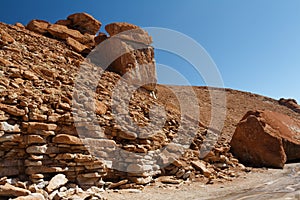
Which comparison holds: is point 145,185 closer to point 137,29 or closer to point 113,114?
point 113,114

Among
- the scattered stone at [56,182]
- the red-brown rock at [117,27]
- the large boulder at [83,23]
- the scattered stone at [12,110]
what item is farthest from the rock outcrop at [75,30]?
the scattered stone at [56,182]

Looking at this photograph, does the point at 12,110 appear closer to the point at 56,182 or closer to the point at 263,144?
the point at 56,182

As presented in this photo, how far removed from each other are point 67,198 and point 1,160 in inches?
69.6

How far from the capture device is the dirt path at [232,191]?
250 inches

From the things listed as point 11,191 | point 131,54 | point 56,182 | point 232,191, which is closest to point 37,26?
point 131,54

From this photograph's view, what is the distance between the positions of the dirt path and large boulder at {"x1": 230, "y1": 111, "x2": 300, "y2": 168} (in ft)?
6.33

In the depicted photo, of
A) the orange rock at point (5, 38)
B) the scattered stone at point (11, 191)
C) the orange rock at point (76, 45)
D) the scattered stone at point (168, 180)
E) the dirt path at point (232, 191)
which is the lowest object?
the dirt path at point (232, 191)

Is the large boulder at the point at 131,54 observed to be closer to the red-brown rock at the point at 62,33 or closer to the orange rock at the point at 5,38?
the red-brown rock at the point at 62,33

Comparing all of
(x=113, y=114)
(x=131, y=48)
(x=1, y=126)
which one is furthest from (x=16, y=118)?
(x=131, y=48)

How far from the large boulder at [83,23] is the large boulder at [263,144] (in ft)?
34.3

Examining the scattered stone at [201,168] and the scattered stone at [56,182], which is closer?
the scattered stone at [56,182]

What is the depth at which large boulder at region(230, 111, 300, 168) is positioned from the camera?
435 inches

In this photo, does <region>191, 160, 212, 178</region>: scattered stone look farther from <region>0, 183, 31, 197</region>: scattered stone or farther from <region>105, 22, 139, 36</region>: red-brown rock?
<region>105, 22, 139, 36</region>: red-brown rock

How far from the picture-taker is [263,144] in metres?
11.3
